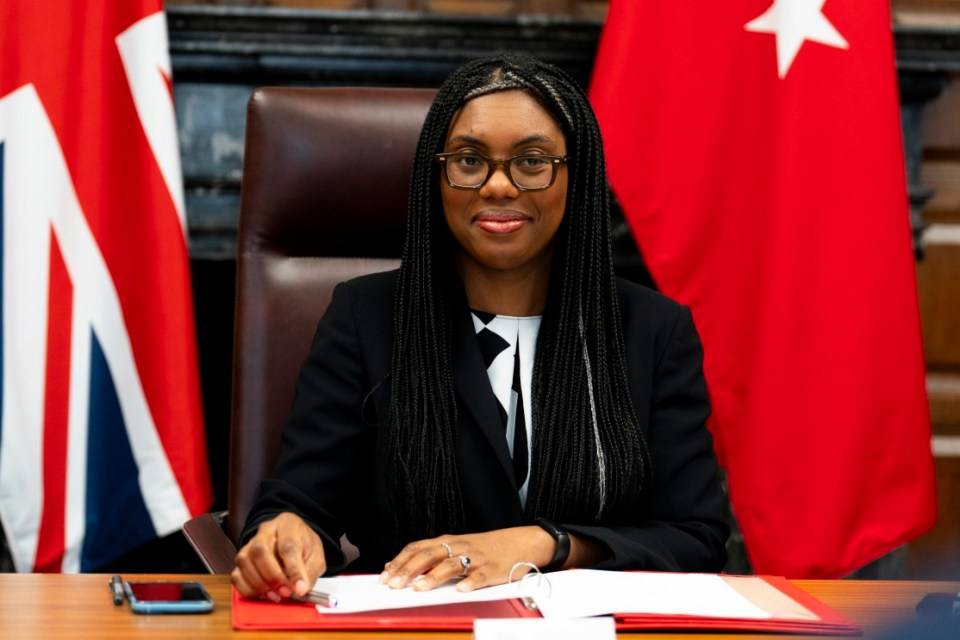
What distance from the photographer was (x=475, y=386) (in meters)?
1.57

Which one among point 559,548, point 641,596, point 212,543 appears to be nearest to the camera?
point 641,596

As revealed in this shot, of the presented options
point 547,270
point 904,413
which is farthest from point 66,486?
point 904,413

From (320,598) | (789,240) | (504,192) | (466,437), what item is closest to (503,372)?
(466,437)

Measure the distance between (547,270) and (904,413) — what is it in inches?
32.6

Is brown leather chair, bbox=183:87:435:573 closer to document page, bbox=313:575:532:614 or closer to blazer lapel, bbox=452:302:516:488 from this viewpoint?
blazer lapel, bbox=452:302:516:488

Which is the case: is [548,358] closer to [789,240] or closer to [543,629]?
[543,629]

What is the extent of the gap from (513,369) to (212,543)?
463 mm

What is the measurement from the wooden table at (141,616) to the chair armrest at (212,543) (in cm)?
15

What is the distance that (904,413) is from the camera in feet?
6.97

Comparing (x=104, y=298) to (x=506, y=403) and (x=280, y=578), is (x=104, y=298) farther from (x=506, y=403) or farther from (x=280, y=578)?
(x=280, y=578)

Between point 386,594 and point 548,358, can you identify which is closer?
point 386,594

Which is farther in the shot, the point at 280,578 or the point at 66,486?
the point at 66,486

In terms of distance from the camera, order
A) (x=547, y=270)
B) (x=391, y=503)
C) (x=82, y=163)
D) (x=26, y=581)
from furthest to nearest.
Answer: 1. (x=82, y=163)
2. (x=547, y=270)
3. (x=391, y=503)
4. (x=26, y=581)

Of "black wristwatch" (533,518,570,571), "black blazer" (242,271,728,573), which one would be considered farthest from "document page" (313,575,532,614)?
"black blazer" (242,271,728,573)
